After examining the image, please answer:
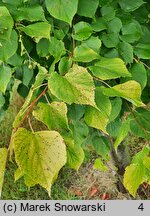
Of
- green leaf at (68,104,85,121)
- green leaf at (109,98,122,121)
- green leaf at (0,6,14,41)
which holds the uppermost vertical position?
green leaf at (0,6,14,41)

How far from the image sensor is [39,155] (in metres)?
0.60

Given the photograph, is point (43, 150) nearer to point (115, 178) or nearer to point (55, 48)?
point (55, 48)

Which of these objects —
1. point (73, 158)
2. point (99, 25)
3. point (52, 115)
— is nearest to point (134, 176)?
point (73, 158)

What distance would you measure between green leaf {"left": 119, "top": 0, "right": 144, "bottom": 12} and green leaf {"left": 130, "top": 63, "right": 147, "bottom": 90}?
0.15 meters

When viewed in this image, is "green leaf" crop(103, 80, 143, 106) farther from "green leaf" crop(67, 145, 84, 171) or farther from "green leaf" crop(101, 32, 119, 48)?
"green leaf" crop(101, 32, 119, 48)

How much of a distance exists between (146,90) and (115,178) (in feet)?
3.66

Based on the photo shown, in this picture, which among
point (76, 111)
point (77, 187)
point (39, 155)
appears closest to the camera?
point (39, 155)

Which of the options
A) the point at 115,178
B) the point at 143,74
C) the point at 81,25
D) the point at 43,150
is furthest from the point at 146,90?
the point at 115,178

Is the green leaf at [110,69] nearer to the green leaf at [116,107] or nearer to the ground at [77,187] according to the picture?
the green leaf at [116,107]

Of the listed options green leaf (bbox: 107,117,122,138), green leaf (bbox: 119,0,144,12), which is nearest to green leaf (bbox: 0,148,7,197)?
green leaf (bbox: 119,0,144,12)

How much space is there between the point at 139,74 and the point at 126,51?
0.24ft

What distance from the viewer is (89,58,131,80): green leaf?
2.76 feet

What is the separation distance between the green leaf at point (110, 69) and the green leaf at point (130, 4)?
26cm

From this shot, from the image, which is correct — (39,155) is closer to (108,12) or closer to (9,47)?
(9,47)
